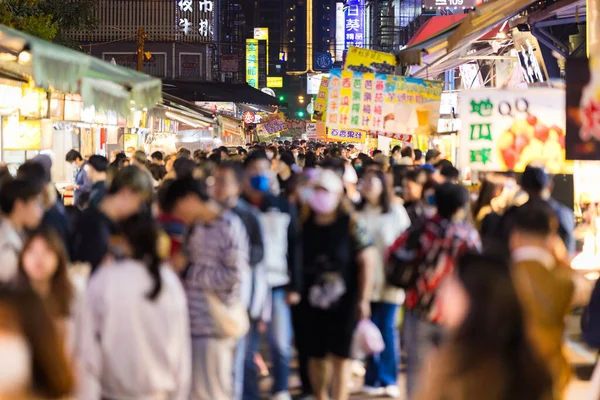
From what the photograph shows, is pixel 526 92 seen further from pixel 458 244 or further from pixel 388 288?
pixel 458 244

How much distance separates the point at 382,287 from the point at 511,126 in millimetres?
→ 2671

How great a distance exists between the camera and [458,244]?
6492mm

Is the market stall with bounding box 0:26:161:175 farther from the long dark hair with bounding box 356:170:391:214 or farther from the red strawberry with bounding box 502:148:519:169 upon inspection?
the red strawberry with bounding box 502:148:519:169

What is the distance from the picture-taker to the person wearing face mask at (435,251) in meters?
6.50

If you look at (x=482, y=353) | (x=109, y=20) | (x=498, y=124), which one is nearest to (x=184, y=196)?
(x=482, y=353)

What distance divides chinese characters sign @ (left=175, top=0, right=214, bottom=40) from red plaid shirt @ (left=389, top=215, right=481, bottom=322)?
43.4m

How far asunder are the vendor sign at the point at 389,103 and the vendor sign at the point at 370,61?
1.87 feet

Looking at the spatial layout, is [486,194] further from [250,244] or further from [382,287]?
[250,244]

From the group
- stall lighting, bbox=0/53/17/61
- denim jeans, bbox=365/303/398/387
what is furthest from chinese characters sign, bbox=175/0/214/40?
denim jeans, bbox=365/303/398/387

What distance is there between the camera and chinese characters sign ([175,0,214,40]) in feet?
159

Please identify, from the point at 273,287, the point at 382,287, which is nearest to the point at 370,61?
the point at 382,287

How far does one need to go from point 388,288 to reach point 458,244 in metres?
2.27

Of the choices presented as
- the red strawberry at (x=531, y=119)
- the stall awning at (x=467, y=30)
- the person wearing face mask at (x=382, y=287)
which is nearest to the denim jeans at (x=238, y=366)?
the person wearing face mask at (x=382, y=287)

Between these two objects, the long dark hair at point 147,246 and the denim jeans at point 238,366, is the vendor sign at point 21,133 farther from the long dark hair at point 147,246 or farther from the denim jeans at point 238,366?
the long dark hair at point 147,246
